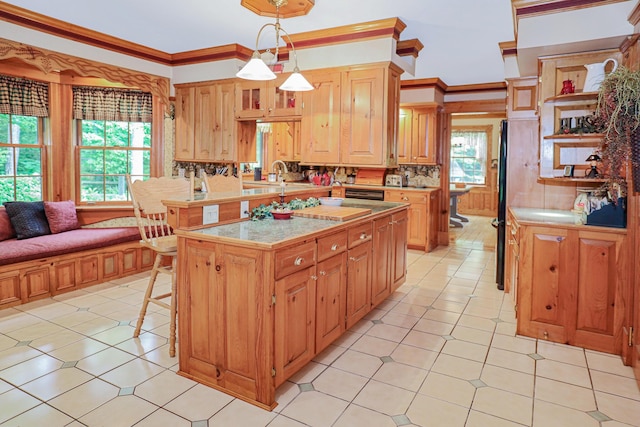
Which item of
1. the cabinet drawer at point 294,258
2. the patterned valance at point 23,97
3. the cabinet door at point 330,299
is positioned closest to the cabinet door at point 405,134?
the cabinet door at point 330,299

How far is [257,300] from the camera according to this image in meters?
2.26

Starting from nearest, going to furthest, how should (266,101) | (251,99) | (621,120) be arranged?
(621,120)
(266,101)
(251,99)

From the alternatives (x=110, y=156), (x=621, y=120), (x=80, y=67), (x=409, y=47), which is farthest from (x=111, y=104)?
(x=621, y=120)

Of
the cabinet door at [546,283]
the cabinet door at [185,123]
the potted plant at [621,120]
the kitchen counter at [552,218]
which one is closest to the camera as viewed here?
the potted plant at [621,120]

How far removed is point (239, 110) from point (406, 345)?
3.71 metres

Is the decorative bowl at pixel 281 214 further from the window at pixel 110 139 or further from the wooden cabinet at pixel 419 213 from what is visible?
the wooden cabinet at pixel 419 213

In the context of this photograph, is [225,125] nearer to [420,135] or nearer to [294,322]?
[420,135]

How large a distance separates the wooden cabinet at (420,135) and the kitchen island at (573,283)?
3665 millimetres

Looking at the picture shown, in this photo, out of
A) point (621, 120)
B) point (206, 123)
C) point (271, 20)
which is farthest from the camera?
point (206, 123)

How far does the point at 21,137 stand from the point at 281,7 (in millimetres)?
3392

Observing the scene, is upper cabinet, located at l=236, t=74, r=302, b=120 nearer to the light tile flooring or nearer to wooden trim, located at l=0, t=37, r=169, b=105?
wooden trim, located at l=0, t=37, r=169, b=105

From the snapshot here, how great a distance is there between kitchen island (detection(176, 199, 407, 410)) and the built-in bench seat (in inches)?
88.2

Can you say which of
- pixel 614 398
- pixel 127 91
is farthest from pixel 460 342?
pixel 127 91

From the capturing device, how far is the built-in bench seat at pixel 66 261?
151 inches
